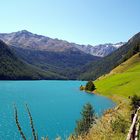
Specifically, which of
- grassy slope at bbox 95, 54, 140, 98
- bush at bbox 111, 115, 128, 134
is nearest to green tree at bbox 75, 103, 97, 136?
bush at bbox 111, 115, 128, 134

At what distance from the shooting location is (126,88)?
422 feet

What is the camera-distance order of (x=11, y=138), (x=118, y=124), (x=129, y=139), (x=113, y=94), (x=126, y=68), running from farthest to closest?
1. (x=126, y=68)
2. (x=113, y=94)
3. (x=11, y=138)
4. (x=118, y=124)
5. (x=129, y=139)

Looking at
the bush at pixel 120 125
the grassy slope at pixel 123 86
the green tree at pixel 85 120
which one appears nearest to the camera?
the bush at pixel 120 125

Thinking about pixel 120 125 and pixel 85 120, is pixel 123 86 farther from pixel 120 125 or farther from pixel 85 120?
pixel 120 125

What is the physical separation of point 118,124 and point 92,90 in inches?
5445

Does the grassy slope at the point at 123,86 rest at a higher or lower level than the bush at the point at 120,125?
lower

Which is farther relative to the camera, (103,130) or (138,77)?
(138,77)

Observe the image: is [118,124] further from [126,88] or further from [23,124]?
[126,88]

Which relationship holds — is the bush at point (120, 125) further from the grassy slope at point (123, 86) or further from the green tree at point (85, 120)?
the grassy slope at point (123, 86)

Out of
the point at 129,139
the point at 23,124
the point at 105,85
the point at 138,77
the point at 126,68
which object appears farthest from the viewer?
the point at 126,68

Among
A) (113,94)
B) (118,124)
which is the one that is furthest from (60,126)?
(113,94)

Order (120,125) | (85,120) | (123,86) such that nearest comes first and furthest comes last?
(120,125) < (85,120) < (123,86)

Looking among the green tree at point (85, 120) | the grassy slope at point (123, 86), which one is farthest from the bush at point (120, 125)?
the grassy slope at point (123, 86)

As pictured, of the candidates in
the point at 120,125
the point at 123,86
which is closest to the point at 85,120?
the point at 120,125
